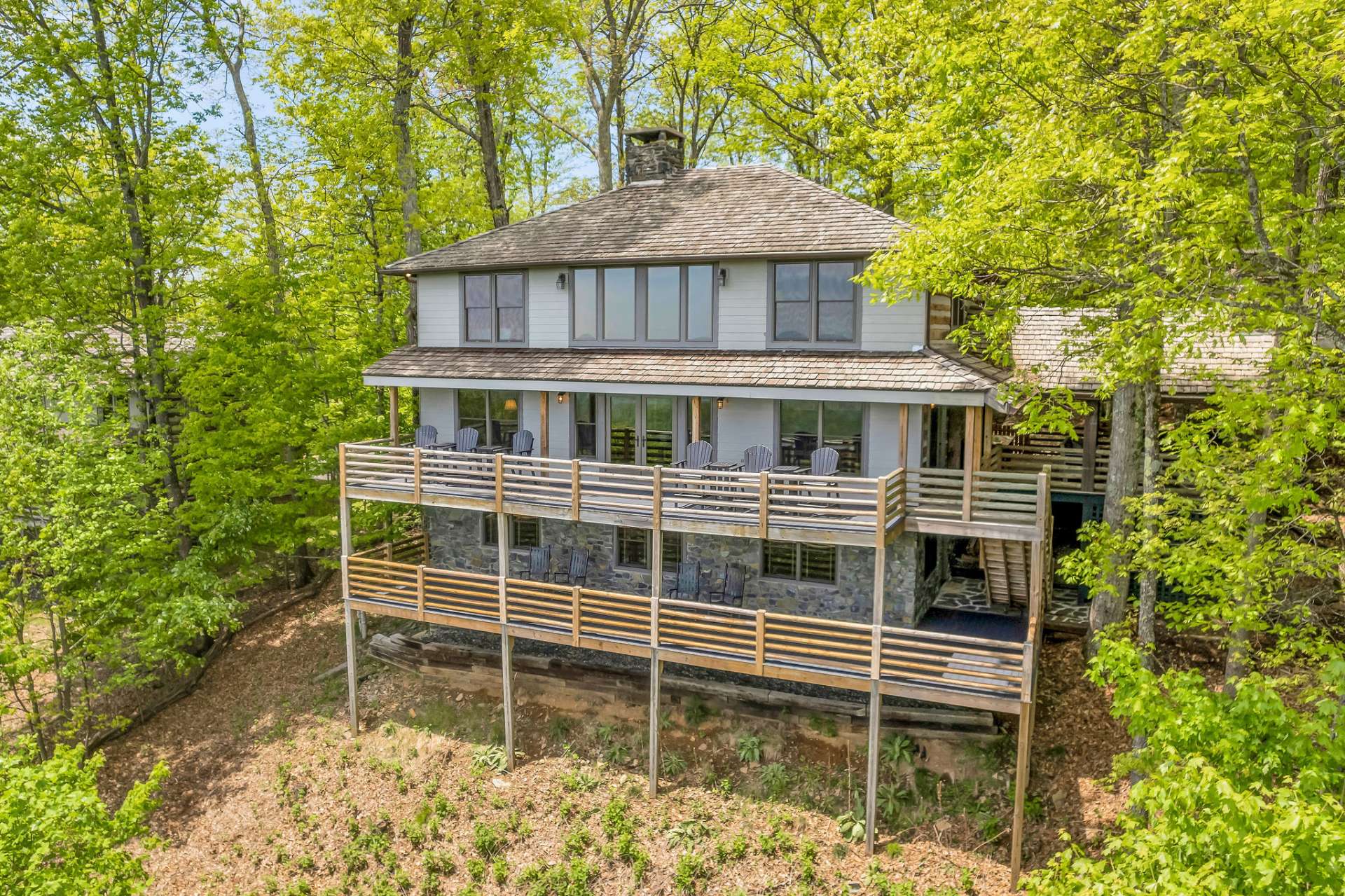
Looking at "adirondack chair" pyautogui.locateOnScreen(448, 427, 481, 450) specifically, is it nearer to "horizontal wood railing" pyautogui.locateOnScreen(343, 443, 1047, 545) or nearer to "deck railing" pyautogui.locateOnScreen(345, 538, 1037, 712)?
"horizontal wood railing" pyautogui.locateOnScreen(343, 443, 1047, 545)

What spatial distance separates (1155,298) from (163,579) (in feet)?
63.7

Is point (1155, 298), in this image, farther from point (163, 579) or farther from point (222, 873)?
point (163, 579)

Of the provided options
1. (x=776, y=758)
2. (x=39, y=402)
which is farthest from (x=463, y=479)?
(x=39, y=402)

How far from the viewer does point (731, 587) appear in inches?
618

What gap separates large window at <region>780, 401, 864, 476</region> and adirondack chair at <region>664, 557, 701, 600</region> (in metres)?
2.81

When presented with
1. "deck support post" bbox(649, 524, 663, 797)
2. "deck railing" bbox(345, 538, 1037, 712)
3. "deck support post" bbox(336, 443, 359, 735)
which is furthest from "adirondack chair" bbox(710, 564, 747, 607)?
"deck support post" bbox(336, 443, 359, 735)

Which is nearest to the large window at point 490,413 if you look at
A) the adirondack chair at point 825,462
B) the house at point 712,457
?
the house at point 712,457

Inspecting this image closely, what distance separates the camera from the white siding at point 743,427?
1544 cm

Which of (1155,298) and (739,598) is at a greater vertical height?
(1155,298)

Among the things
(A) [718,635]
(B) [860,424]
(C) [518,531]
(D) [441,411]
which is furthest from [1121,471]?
(D) [441,411]

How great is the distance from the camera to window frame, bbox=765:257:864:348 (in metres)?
14.8

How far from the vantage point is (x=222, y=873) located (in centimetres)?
1441

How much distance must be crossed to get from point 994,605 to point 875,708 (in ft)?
14.2

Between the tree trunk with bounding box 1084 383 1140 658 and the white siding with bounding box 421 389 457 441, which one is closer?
the tree trunk with bounding box 1084 383 1140 658
